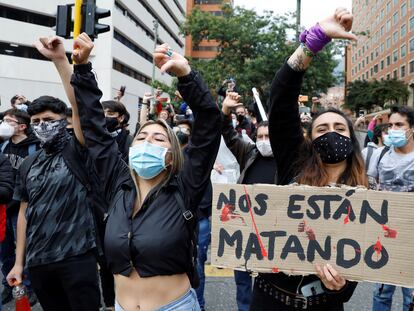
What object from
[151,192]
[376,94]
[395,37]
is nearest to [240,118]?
[151,192]

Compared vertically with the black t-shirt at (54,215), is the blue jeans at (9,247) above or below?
below

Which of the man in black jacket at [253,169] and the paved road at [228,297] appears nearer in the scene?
the man in black jacket at [253,169]

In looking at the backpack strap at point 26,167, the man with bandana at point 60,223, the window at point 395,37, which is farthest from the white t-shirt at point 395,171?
the window at point 395,37

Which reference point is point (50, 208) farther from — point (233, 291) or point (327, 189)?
point (233, 291)

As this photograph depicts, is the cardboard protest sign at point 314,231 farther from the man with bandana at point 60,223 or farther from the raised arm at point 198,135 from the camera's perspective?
the man with bandana at point 60,223

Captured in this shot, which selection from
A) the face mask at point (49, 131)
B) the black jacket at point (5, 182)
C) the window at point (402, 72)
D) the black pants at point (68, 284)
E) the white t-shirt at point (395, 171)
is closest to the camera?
the black pants at point (68, 284)

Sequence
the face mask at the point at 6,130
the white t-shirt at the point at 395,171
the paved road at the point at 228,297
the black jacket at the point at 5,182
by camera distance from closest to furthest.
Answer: the black jacket at the point at 5,182, the white t-shirt at the point at 395,171, the paved road at the point at 228,297, the face mask at the point at 6,130

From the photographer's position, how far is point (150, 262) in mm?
2137

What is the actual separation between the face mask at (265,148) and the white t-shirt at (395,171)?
1.17 meters

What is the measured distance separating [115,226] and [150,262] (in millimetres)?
284

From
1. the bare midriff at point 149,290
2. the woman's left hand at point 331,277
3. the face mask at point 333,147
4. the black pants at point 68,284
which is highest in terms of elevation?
the face mask at point 333,147

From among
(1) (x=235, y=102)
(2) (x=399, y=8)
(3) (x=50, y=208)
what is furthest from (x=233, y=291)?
(2) (x=399, y=8)

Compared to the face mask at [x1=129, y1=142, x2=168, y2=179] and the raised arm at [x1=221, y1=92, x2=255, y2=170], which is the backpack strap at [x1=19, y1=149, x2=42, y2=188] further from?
the raised arm at [x1=221, y1=92, x2=255, y2=170]

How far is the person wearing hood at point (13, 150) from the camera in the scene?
15.6 ft
